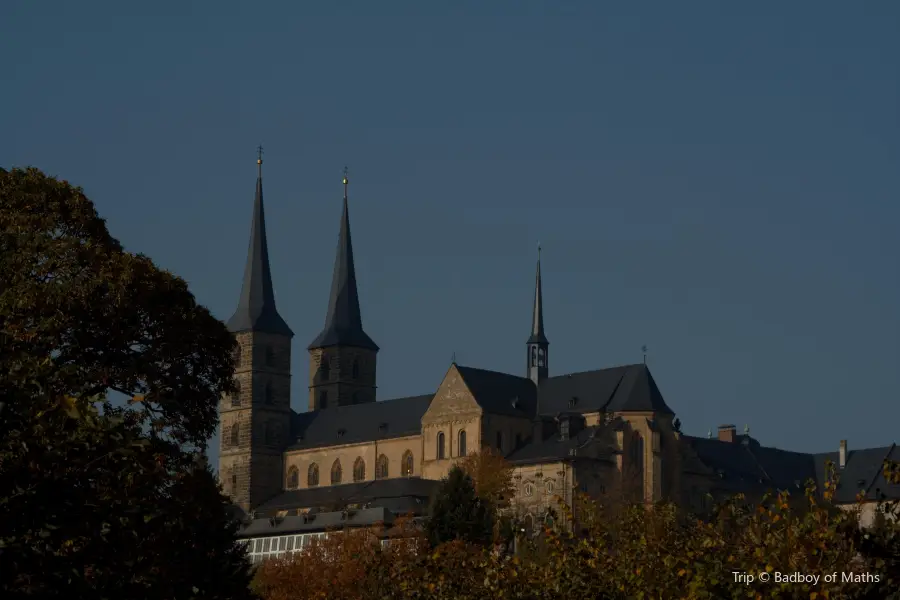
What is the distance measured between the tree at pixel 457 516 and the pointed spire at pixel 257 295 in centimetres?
7146

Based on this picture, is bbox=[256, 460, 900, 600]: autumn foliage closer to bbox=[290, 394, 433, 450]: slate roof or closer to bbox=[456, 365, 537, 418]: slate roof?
bbox=[456, 365, 537, 418]: slate roof

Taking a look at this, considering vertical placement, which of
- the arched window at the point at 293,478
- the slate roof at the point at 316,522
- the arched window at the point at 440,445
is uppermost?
the arched window at the point at 440,445

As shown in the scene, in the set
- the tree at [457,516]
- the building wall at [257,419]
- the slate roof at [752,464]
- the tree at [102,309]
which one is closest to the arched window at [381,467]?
the building wall at [257,419]

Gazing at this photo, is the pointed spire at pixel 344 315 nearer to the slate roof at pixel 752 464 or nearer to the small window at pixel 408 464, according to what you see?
the small window at pixel 408 464

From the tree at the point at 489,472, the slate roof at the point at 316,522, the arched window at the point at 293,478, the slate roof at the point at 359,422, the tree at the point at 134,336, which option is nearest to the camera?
the tree at the point at 134,336

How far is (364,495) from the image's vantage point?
14312 centimetres

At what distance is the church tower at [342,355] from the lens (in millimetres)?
162250

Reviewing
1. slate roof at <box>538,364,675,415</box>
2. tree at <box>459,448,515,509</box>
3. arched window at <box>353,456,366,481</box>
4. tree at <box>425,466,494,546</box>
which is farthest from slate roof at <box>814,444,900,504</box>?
tree at <box>425,466,494,546</box>

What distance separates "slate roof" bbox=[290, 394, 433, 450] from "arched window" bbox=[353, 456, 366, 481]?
1.52m

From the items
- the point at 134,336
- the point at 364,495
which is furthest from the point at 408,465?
the point at 134,336

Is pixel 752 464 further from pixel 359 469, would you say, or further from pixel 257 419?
pixel 257 419

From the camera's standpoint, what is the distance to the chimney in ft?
517

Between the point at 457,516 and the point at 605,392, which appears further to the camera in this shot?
the point at 605,392

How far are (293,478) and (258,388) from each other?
836 centimetres
